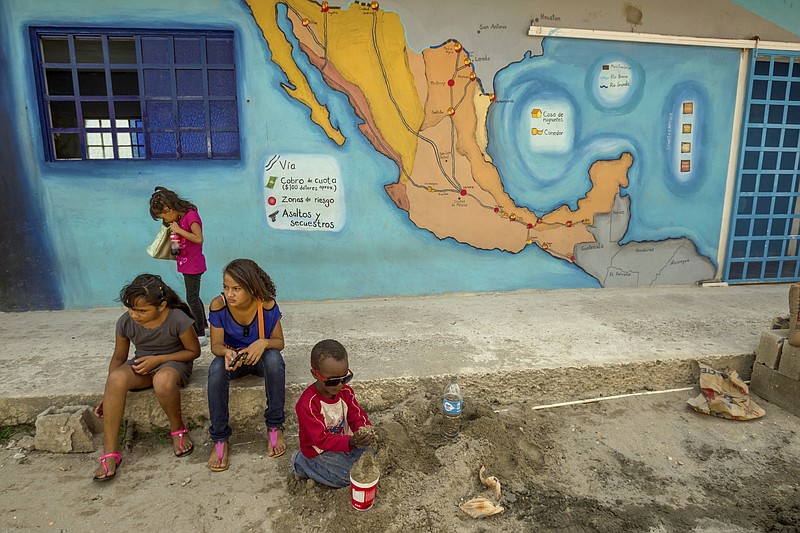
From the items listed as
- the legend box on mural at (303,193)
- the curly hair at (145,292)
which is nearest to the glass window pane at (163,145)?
the legend box on mural at (303,193)

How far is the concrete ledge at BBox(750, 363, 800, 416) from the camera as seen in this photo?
11.0ft

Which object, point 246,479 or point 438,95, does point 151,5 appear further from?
point 246,479

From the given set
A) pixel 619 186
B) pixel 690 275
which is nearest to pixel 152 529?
pixel 619 186

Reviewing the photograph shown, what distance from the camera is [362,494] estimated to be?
2.29 meters

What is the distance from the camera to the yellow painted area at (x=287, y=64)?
14.7 ft

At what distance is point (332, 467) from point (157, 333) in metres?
1.27

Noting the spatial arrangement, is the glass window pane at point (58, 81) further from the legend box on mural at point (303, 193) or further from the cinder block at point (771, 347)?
the cinder block at point (771, 347)

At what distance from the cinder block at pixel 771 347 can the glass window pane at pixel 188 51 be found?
512 centimetres

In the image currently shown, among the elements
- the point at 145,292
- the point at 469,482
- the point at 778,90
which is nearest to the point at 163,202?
the point at 145,292

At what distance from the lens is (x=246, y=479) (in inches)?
105

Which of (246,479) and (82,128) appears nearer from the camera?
(246,479)

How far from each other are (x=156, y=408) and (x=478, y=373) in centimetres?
201

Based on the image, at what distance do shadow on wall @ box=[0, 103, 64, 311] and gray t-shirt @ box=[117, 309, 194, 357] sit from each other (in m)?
2.42

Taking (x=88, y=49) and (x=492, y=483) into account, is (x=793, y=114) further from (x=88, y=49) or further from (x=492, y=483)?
(x=88, y=49)
